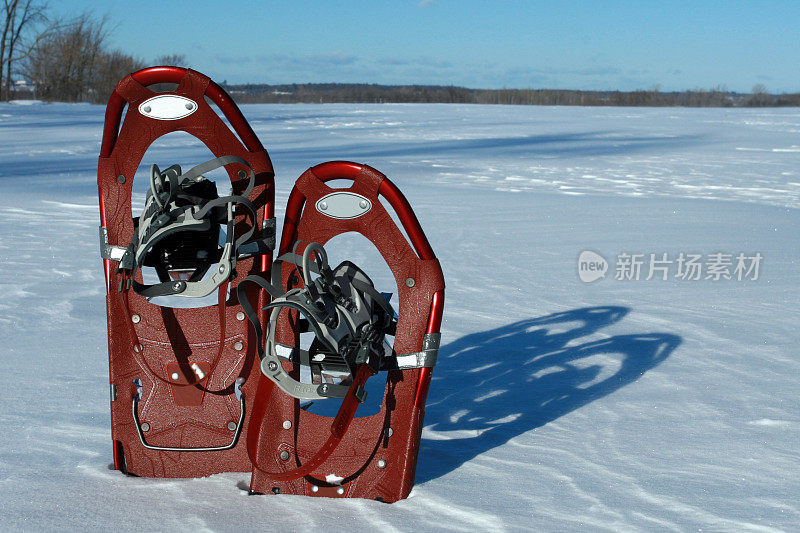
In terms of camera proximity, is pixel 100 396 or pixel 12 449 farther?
pixel 100 396

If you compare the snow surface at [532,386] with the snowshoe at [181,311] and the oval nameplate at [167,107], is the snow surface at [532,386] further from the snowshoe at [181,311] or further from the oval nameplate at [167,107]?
the oval nameplate at [167,107]

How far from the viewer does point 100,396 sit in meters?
3.12

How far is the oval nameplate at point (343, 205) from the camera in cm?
226

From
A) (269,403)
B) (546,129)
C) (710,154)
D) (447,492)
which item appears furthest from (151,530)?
(546,129)

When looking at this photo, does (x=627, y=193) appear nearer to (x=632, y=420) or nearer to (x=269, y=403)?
(x=632, y=420)

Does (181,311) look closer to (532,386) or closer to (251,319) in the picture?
(251,319)

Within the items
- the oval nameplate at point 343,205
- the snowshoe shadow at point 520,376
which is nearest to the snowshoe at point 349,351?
the oval nameplate at point 343,205

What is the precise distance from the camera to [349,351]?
2.12m

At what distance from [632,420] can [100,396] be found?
2.06 m

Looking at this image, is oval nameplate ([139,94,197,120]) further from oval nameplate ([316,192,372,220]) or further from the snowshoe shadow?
the snowshoe shadow

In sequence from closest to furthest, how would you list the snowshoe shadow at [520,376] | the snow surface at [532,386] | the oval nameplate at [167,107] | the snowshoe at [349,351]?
1. the snowshoe at [349,351]
2. the snow surface at [532,386]
3. the oval nameplate at [167,107]
4. the snowshoe shadow at [520,376]

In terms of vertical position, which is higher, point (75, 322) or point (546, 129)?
point (546, 129)

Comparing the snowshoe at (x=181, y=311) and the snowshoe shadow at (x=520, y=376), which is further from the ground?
the snowshoe at (x=181, y=311)

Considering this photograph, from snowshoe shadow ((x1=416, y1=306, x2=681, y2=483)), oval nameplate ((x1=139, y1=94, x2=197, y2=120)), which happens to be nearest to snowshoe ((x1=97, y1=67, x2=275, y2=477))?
oval nameplate ((x1=139, y1=94, x2=197, y2=120))
